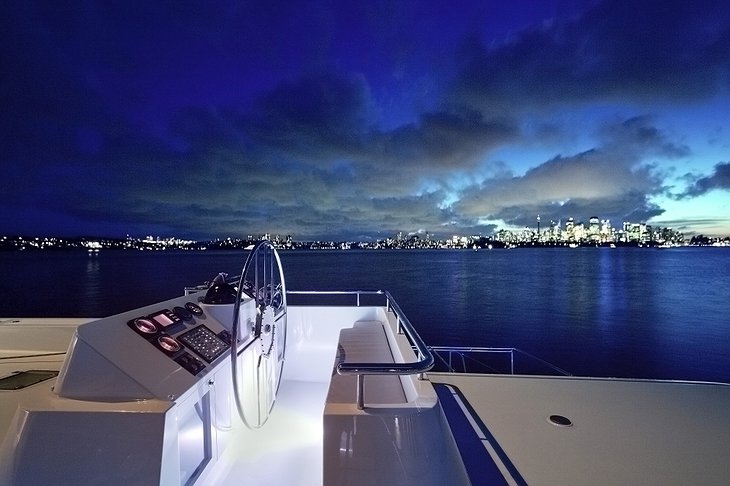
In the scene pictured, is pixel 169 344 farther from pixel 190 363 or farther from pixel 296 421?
pixel 296 421

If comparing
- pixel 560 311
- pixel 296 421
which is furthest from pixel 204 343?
pixel 560 311

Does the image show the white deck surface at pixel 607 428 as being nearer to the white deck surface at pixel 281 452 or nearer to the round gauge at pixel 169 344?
the white deck surface at pixel 281 452

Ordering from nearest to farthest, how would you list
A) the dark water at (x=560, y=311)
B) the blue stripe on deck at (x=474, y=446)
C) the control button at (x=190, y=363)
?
the control button at (x=190, y=363), the blue stripe on deck at (x=474, y=446), the dark water at (x=560, y=311)

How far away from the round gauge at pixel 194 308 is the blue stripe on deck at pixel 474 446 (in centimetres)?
138

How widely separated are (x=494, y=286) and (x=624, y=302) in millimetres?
7883

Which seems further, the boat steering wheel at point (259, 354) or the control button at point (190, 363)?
the boat steering wheel at point (259, 354)

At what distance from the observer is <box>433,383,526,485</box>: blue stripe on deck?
172cm

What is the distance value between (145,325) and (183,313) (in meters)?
0.32

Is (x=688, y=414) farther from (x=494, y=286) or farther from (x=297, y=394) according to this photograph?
(x=494, y=286)

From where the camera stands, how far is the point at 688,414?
234 centimetres

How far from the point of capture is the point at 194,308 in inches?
82.7

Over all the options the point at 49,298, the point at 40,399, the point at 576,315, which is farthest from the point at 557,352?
the point at 49,298

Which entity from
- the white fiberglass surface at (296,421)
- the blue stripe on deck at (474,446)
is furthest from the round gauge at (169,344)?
the blue stripe on deck at (474,446)

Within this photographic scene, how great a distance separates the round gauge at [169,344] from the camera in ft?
5.30
